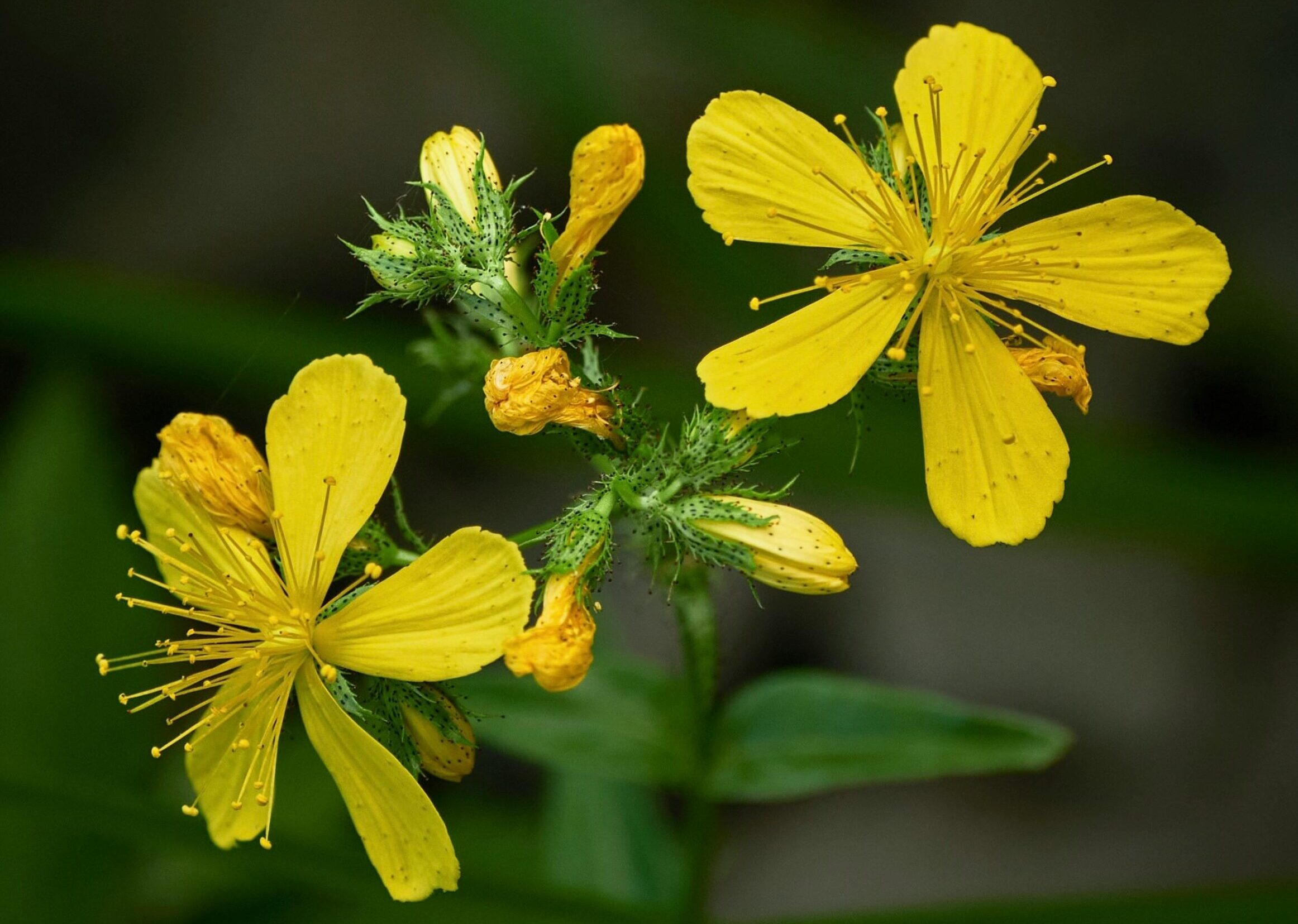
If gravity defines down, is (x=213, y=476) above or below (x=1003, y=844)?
above

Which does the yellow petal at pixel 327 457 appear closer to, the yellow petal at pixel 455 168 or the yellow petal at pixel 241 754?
the yellow petal at pixel 241 754

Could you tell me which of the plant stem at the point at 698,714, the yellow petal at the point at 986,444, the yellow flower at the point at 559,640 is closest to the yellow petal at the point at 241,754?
the yellow flower at the point at 559,640

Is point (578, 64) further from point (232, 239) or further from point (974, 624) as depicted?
point (974, 624)

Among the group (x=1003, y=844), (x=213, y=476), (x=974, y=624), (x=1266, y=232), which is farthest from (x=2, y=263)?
(x=1266, y=232)

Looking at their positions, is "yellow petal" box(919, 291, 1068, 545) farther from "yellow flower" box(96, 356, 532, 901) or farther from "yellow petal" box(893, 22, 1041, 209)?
"yellow flower" box(96, 356, 532, 901)

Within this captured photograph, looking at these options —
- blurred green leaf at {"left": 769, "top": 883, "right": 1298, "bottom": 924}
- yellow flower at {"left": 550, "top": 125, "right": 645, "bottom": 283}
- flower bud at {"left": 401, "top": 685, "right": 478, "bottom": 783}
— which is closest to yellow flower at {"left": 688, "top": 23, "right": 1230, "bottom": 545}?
yellow flower at {"left": 550, "top": 125, "right": 645, "bottom": 283}
